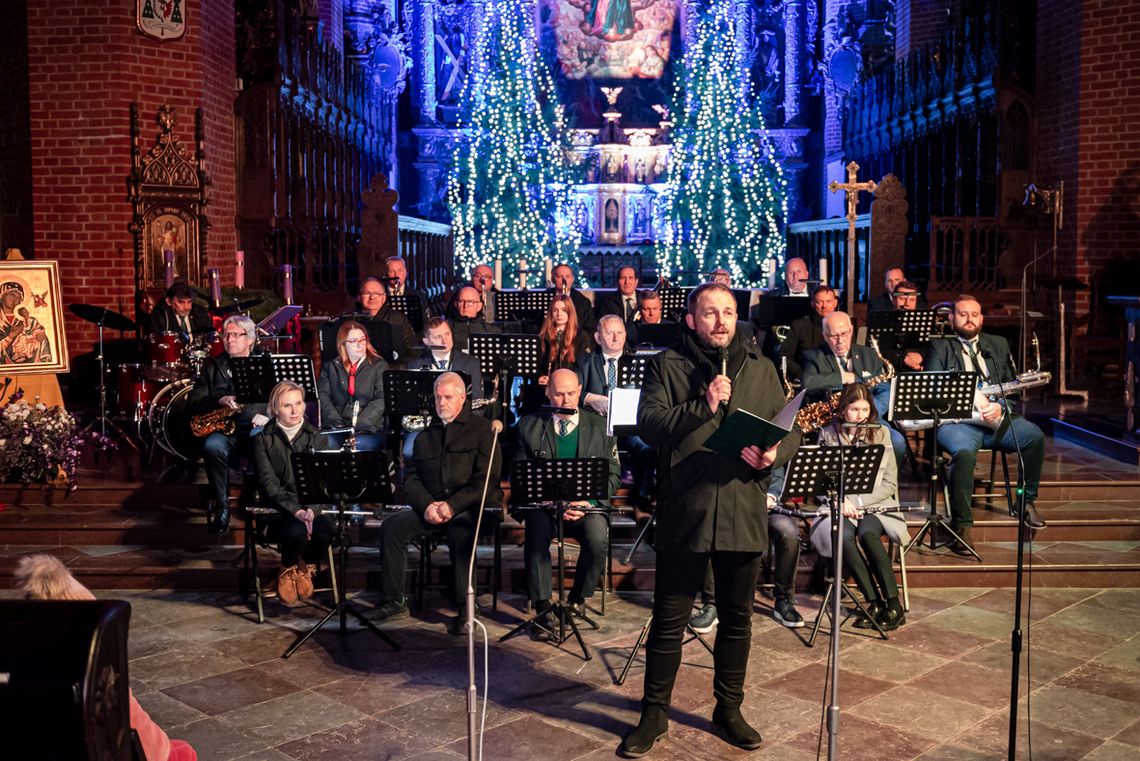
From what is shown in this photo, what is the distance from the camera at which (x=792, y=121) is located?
2819cm

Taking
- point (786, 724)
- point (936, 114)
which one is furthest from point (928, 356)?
point (936, 114)

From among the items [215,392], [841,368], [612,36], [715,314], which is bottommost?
[215,392]

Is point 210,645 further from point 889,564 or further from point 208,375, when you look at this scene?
point 889,564

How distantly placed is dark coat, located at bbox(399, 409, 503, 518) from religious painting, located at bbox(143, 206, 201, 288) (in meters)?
6.90

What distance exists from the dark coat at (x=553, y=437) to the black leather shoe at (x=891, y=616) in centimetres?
186

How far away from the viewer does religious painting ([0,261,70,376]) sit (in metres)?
11.3

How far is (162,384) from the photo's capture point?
35.4 feet

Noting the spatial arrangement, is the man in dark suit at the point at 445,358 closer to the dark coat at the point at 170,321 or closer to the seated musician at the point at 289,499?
the seated musician at the point at 289,499

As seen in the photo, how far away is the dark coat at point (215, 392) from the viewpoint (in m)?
9.65

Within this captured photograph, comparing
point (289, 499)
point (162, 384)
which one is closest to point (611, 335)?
point (289, 499)

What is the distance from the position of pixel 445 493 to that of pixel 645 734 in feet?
8.80

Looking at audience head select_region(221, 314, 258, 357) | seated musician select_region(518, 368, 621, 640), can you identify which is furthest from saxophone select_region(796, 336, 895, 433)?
audience head select_region(221, 314, 258, 357)

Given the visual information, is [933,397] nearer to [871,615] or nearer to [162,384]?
[871,615]

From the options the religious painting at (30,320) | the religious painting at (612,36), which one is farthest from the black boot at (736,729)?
the religious painting at (612,36)
